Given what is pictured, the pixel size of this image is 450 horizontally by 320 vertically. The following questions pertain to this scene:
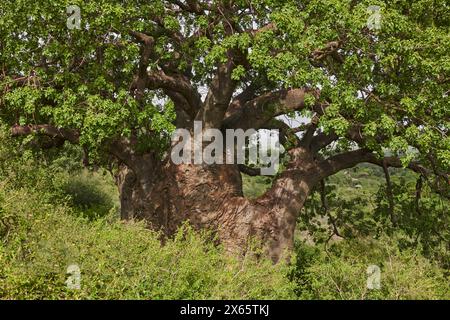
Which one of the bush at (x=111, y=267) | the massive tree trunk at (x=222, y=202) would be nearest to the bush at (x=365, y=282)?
the bush at (x=111, y=267)

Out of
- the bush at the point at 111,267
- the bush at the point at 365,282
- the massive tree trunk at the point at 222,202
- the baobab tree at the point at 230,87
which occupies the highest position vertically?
the baobab tree at the point at 230,87

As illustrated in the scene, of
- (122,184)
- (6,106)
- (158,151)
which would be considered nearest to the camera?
(6,106)

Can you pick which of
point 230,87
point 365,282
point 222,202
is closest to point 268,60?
point 230,87

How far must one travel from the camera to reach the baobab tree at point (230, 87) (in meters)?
10.2

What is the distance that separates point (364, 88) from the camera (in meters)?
11.0

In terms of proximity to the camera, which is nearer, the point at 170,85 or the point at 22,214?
the point at 22,214

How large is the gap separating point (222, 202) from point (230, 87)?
284 cm

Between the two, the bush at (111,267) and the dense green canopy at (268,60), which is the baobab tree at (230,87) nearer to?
the dense green canopy at (268,60)

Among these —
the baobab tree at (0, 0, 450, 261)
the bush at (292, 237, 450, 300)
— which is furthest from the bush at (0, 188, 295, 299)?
the baobab tree at (0, 0, 450, 261)

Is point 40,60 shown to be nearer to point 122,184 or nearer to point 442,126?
point 122,184

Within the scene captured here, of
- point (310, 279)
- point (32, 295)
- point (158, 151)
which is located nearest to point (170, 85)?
point (158, 151)

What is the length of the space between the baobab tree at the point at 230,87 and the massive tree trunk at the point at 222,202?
30 millimetres

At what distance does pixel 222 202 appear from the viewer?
502 inches
